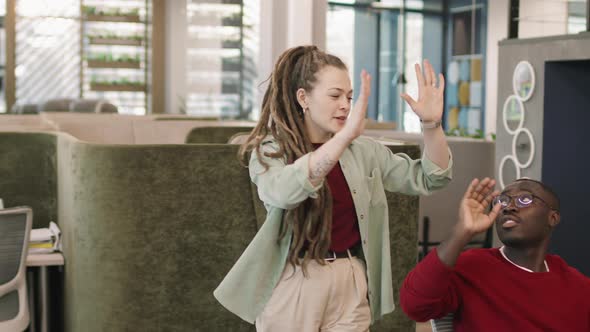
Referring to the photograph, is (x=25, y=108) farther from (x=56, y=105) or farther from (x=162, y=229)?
(x=162, y=229)

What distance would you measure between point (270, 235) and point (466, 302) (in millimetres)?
496

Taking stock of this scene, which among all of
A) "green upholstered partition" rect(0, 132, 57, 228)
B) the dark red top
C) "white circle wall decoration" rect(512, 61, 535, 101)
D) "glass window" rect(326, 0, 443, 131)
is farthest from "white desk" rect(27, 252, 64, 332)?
"glass window" rect(326, 0, 443, 131)

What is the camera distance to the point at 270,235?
204 centimetres

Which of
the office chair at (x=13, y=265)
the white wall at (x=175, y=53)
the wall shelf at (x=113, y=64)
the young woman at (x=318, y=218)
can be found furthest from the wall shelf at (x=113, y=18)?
the young woman at (x=318, y=218)

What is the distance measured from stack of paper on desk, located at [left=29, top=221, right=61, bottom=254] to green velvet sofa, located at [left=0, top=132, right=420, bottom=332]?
39cm

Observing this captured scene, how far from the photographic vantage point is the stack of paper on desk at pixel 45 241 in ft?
12.3

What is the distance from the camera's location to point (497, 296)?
192 centimetres

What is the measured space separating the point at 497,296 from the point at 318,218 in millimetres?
456

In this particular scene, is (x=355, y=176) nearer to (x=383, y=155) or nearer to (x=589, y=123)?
(x=383, y=155)

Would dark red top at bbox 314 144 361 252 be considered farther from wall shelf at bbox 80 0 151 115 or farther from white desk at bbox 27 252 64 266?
wall shelf at bbox 80 0 151 115

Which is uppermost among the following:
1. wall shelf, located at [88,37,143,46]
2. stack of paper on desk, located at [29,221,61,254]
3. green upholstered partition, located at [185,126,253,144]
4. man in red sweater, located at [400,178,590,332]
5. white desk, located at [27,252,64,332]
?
wall shelf, located at [88,37,143,46]

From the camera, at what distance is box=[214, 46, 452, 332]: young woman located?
2.00 meters

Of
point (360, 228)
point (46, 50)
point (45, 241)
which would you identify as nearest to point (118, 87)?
point (46, 50)

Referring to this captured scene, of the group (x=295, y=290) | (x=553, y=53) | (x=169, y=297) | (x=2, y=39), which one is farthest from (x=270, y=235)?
(x=2, y=39)
